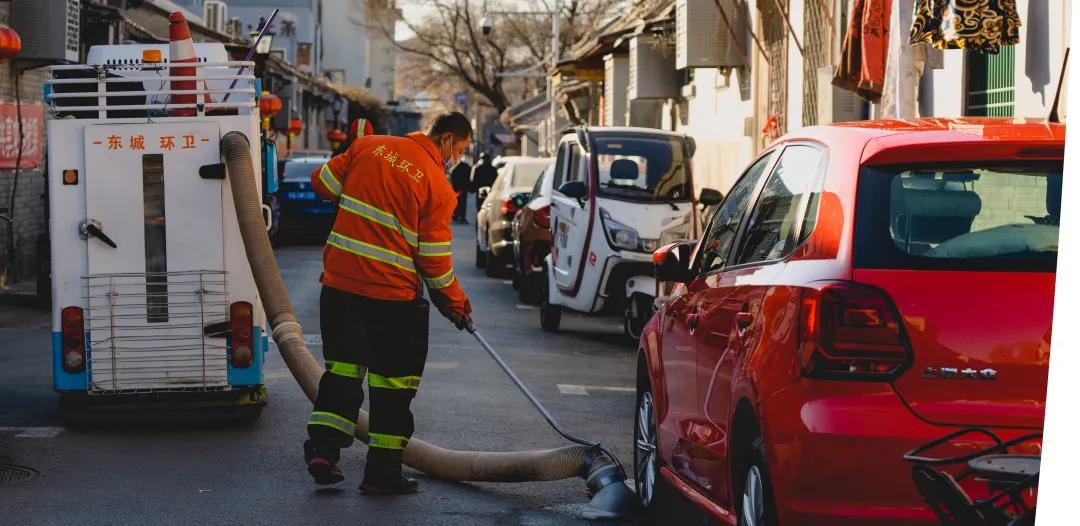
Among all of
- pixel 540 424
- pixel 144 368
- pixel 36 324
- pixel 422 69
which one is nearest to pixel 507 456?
pixel 540 424

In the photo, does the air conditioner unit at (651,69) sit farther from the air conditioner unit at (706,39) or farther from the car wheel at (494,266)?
the car wheel at (494,266)

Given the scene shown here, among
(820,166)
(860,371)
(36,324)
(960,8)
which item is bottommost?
(36,324)

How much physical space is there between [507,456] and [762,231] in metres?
2.34

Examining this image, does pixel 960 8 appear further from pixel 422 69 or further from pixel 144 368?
pixel 422 69

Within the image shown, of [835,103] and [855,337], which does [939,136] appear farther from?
[835,103]

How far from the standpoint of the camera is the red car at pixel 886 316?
14.4 feet

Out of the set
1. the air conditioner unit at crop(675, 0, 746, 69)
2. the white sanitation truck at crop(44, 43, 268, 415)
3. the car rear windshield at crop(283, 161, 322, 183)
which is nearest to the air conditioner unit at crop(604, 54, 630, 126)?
the car rear windshield at crop(283, 161, 322, 183)

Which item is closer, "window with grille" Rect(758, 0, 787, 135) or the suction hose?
the suction hose

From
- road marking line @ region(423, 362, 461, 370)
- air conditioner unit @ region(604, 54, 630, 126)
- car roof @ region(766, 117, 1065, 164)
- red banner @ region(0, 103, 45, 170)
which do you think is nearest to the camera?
car roof @ region(766, 117, 1065, 164)

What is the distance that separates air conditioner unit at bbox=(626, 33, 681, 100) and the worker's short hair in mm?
21535

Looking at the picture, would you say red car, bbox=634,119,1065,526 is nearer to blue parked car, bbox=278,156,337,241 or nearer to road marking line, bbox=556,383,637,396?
road marking line, bbox=556,383,637,396

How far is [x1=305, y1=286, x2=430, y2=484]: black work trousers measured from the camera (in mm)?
7336

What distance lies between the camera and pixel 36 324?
15.0 meters

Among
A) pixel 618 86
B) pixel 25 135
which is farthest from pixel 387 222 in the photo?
pixel 618 86
